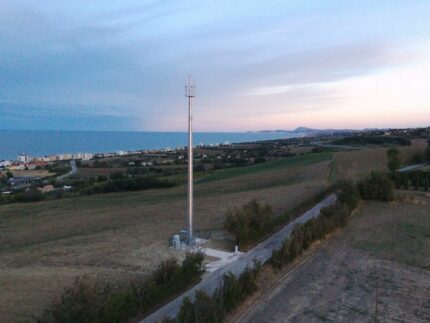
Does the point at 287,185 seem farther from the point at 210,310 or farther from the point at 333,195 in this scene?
the point at 210,310

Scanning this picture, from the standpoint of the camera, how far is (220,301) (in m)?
11.8

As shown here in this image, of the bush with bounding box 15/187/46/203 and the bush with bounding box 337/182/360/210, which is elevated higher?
the bush with bounding box 337/182/360/210

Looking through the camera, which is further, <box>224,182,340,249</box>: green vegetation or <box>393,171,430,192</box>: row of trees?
<box>393,171,430,192</box>: row of trees

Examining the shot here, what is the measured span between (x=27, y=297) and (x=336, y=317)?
376 inches

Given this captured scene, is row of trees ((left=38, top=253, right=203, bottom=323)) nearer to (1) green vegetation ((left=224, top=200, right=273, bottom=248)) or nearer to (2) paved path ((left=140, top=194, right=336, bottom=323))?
(2) paved path ((left=140, top=194, right=336, bottom=323))

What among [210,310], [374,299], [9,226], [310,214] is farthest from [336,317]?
[9,226]

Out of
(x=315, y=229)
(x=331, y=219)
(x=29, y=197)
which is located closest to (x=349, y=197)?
(x=331, y=219)

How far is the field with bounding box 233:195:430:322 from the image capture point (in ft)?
40.8

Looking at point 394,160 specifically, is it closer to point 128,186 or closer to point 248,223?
point 248,223

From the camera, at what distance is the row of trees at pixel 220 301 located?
10406 millimetres

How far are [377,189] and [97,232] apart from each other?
20.1 metres

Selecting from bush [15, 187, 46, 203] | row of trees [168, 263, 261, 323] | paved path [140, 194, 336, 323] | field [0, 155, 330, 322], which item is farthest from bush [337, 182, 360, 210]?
bush [15, 187, 46, 203]

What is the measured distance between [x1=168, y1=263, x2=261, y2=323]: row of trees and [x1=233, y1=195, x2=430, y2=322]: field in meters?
0.46

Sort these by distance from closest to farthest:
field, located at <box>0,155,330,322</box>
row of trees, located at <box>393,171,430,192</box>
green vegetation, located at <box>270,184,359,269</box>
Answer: field, located at <box>0,155,330,322</box>
green vegetation, located at <box>270,184,359,269</box>
row of trees, located at <box>393,171,430,192</box>
